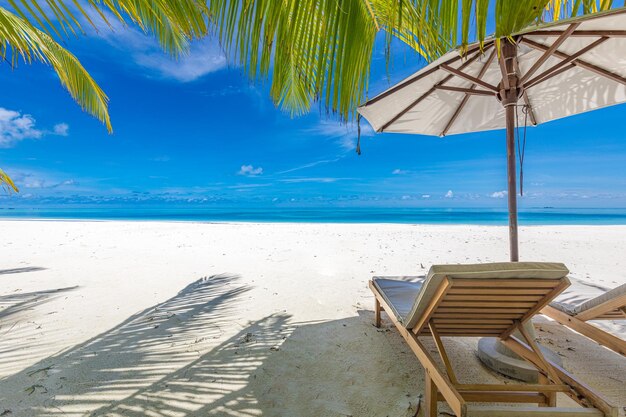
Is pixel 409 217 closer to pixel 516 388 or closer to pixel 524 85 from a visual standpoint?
pixel 524 85

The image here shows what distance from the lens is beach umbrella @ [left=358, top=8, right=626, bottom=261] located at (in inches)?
81.5

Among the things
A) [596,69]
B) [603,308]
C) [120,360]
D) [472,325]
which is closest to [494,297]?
[472,325]

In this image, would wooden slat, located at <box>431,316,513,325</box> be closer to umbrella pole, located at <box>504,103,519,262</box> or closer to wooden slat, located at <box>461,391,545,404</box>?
wooden slat, located at <box>461,391,545,404</box>

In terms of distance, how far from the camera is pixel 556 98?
11.0ft

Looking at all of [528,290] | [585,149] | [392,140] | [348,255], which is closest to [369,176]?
[392,140]

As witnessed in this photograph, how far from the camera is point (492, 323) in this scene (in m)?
1.96

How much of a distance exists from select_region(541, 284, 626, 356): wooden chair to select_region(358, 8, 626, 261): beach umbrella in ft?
1.94

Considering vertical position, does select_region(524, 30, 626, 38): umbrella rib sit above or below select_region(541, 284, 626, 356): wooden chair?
above

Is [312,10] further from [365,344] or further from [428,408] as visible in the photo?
[365,344]

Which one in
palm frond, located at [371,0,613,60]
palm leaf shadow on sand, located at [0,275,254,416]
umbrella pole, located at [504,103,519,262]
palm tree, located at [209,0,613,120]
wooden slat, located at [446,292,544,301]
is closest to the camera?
A: palm frond, located at [371,0,613,60]

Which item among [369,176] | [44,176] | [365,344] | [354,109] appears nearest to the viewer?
[354,109]

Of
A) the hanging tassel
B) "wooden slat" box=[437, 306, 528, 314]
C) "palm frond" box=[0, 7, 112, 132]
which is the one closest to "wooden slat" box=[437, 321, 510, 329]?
"wooden slat" box=[437, 306, 528, 314]

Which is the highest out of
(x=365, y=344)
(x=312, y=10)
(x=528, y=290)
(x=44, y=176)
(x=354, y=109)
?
(x=44, y=176)

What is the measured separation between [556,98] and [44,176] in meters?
71.3
